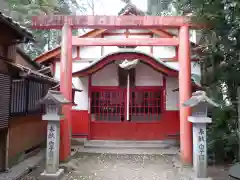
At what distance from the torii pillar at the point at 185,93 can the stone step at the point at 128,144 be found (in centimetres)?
331

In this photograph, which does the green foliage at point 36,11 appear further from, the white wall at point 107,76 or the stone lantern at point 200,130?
the stone lantern at point 200,130

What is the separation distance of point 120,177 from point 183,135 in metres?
2.43

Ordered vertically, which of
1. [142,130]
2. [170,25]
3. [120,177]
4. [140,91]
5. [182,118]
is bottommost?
[120,177]

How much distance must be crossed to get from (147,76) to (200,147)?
641cm

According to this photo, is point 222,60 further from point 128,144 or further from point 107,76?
point 107,76

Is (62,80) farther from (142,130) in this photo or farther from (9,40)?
(142,130)

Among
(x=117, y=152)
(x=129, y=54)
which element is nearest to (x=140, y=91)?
(x=129, y=54)

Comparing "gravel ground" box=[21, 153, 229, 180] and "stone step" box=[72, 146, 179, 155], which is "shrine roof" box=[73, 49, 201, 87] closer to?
"stone step" box=[72, 146, 179, 155]

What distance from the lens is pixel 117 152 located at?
33.9ft

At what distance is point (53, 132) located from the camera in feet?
22.4

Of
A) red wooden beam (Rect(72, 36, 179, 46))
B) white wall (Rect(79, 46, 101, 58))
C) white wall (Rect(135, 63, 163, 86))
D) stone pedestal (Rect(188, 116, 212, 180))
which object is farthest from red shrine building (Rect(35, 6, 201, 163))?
stone pedestal (Rect(188, 116, 212, 180))

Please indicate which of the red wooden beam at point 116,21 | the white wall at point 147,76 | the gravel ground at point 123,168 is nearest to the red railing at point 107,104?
the white wall at point 147,76

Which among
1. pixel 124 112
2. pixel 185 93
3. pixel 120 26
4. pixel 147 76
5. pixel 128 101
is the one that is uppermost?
pixel 120 26

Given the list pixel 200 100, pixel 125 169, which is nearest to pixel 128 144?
pixel 125 169
